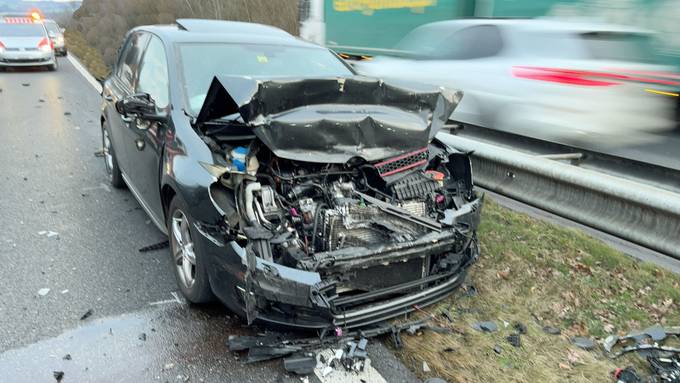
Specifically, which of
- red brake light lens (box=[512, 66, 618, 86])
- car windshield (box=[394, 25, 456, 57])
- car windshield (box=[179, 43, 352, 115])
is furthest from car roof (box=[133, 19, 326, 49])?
car windshield (box=[394, 25, 456, 57])

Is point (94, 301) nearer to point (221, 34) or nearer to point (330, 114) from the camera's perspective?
point (330, 114)

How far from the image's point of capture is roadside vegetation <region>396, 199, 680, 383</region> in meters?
2.98

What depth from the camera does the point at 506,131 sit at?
7.77 metres

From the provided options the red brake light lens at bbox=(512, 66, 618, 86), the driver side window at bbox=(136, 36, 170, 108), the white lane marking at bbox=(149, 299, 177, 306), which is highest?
the driver side window at bbox=(136, 36, 170, 108)

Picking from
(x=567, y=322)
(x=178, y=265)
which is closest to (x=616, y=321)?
(x=567, y=322)

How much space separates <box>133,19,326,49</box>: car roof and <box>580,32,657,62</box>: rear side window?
4.33 m

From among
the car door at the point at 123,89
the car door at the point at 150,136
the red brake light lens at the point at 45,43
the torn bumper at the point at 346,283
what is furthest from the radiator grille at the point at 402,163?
the red brake light lens at the point at 45,43

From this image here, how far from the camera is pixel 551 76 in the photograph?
271 inches

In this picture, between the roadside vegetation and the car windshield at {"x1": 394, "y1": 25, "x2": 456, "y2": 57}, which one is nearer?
the roadside vegetation

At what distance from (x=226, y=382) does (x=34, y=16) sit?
23037mm

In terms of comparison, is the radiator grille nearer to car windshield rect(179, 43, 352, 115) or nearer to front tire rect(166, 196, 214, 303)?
car windshield rect(179, 43, 352, 115)

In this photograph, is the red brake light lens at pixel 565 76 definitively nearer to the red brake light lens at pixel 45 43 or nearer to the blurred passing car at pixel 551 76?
the blurred passing car at pixel 551 76

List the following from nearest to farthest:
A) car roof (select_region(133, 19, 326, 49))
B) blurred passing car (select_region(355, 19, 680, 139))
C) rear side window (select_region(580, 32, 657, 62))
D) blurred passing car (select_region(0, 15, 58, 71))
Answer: car roof (select_region(133, 19, 326, 49)), blurred passing car (select_region(355, 19, 680, 139)), rear side window (select_region(580, 32, 657, 62)), blurred passing car (select_region(0, 15, 58, 71))

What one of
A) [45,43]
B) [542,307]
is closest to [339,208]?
[542,307]
